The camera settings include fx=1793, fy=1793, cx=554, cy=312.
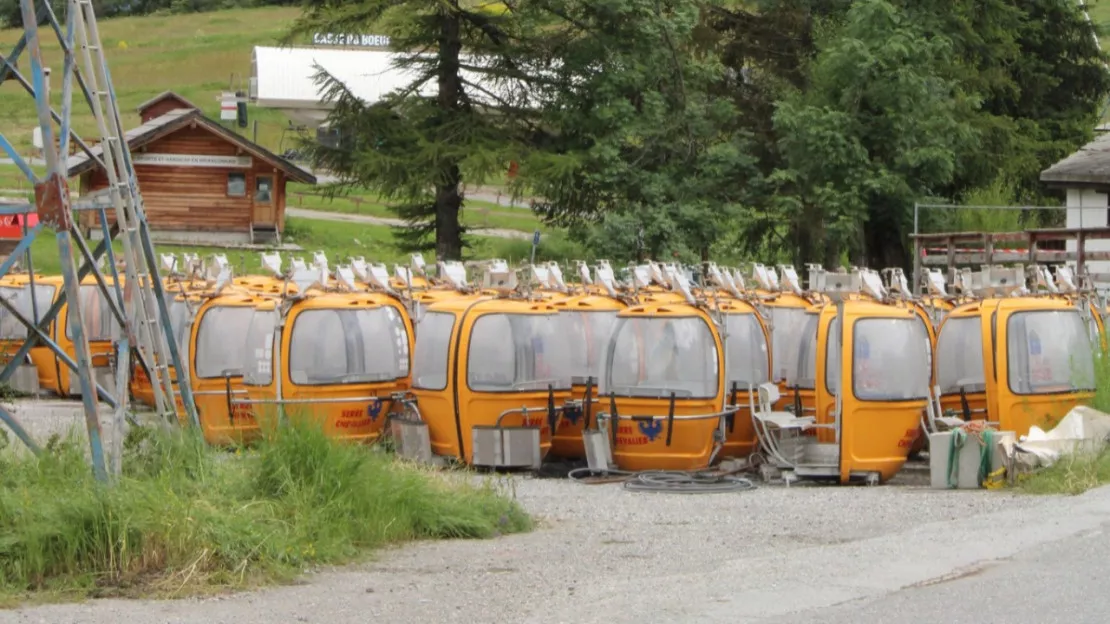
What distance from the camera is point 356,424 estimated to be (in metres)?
19.5

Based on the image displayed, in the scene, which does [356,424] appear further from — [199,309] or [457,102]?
[457,102]

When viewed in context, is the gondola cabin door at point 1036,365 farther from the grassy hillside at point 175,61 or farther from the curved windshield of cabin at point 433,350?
the grassy hillside at point 175,61

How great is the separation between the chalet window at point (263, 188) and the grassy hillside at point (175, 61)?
1600 cm

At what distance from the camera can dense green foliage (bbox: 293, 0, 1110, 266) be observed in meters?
34.5

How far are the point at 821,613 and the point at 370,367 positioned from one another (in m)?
10.3

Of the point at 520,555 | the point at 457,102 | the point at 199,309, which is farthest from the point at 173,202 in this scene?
the point at 520,555

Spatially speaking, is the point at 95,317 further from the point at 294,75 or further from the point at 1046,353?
the point at 294,75

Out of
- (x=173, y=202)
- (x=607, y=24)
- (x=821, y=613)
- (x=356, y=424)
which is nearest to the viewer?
(x=821, y=613)

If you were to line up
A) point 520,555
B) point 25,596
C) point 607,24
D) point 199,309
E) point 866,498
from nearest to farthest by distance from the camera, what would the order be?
point 25,596, point 520,555, point 866,498, point 199,309, point 607,24

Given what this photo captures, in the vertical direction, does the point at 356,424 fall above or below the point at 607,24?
below

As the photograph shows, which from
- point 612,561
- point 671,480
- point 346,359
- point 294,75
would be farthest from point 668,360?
point 294,75

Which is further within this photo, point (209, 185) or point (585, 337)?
point (209, 185)

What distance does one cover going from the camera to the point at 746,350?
19797mm

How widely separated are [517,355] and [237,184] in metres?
38.5
